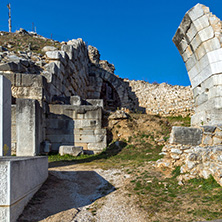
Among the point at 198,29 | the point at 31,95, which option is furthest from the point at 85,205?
the point at 31,95

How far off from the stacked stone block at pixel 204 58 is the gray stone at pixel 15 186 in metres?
4.40

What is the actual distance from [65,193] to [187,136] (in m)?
3.12

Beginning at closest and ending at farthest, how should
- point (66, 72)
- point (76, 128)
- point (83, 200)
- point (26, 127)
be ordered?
1. point (83, 200)
2. point (26, 127)
3. point (76, 128)
4. point (66, 72)

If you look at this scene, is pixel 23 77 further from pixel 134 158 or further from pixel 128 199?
pixel 128 199

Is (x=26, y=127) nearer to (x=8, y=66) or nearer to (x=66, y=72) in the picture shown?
(x=8, y=66)

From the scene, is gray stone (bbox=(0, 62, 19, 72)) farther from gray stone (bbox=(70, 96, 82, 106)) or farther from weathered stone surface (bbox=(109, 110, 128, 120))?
weathered stone surface (bbox=(109, 110, 128, 120))

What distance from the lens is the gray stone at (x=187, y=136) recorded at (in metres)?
5.21

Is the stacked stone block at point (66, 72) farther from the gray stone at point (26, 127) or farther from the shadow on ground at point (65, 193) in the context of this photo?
the shadow on ground at point (65, 193)

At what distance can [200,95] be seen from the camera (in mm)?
6180

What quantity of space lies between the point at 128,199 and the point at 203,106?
353 cm

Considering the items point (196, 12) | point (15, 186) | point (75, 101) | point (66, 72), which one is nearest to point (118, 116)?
point (75, 101)

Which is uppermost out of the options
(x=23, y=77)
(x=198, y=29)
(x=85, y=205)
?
(x=198, y=29)

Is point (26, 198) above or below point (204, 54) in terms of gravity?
below

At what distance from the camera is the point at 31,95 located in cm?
894
